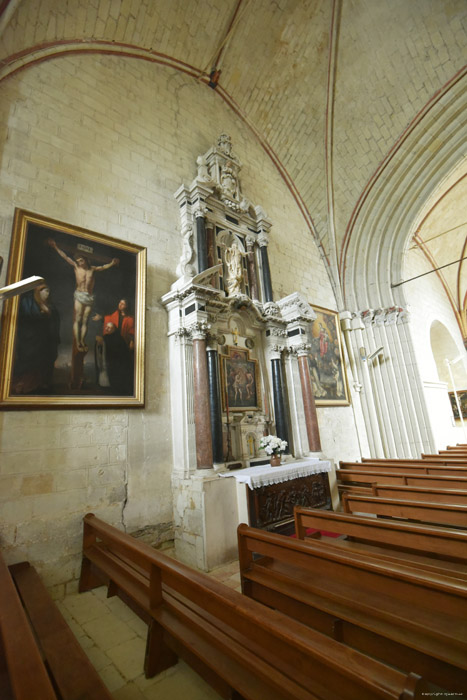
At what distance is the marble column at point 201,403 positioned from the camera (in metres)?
4.73

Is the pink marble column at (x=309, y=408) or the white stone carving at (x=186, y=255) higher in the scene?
the white stone carving at (x=186, y=255)

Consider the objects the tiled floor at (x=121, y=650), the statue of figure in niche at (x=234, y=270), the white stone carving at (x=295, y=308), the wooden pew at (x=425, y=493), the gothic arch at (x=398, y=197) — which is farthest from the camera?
the gothic arch at (x=398, y=197)

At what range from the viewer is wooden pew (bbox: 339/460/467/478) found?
5.27m

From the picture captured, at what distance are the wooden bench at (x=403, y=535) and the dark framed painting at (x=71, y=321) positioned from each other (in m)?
2.85

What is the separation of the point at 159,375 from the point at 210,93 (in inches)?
301

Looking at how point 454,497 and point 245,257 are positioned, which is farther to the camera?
point 245,257

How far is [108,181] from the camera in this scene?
5562 millimetres

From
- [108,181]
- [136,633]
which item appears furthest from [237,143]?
[136,633]

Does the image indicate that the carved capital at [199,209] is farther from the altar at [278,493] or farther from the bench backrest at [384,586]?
the bench backrest at [384,586]

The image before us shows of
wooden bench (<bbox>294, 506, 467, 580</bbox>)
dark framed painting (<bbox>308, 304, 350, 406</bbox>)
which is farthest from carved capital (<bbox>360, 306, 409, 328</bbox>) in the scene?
wooden bench (<bbox>294, 506, 467, 580</bbox>)

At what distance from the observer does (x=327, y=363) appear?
8.09 metres

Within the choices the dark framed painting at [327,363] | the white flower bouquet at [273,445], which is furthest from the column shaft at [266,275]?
the white flower bouquet at [273,445]

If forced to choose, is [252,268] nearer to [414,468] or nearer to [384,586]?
[414,468]

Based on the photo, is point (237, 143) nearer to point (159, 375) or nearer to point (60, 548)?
point (159, 375)
